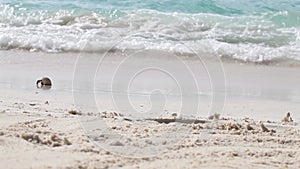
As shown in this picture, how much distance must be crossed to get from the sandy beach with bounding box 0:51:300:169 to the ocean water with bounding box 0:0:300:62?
2.55 m

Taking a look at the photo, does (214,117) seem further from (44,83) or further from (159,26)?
(159,26)

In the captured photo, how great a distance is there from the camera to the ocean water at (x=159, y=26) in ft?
28.3

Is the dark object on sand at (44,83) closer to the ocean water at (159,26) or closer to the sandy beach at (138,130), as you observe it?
the sandy beach at (138,130)

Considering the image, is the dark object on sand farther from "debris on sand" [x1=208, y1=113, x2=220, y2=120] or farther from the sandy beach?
"debris on sand" [x1=208, y1=113, x2=220, y2=120]

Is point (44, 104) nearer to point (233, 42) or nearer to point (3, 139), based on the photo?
point (3, 139)

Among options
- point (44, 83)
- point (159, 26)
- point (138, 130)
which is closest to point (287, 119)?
point (138, 130)

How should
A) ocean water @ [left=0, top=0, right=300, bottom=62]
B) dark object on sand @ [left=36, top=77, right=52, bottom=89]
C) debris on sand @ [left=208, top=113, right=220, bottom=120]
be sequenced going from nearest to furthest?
debris on sand @ [left=208, top=113, right=220, bottom=120], dark object on sand @ [left=36, top=77, right=52, bottom=89], ocean water @ [left=0, top=0, right=300, bottom=62]

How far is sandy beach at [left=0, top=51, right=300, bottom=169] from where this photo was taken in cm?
264

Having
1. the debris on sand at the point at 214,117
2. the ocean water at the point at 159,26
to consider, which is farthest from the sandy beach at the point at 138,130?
the ocean water at the point at 159,26

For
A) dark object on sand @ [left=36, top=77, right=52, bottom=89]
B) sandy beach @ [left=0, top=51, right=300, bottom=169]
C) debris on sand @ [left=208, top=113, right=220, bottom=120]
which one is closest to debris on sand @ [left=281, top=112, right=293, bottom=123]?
sandy beach @ [left=0, top=51, right=300, bottom=169]

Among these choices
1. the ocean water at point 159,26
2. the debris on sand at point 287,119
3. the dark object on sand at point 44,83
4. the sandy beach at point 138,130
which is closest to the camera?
the sandy beach at point 138,130

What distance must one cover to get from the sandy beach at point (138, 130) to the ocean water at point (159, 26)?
255 centimetres

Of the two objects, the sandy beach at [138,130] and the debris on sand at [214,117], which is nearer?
the sandy beach at [138,130]

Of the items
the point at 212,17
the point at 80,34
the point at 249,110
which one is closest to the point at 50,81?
the point at 249,110
